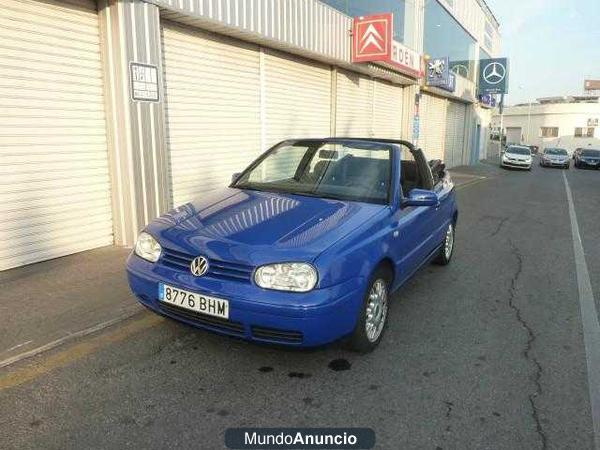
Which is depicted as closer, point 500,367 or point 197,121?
point 500,367

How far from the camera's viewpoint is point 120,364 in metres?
3.38

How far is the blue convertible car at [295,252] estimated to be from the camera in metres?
3.03

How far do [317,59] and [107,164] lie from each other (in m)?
6.37

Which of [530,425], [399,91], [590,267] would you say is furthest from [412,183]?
[399,91]

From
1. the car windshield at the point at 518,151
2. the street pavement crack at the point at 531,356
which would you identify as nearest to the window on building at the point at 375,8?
the street pavement crack at the point at 531,356

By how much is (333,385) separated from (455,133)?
Answer: 84.4 ft

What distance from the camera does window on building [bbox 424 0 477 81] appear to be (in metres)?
19.0

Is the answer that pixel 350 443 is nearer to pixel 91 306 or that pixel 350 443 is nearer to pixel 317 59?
pixel 91 306

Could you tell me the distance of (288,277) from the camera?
303cm

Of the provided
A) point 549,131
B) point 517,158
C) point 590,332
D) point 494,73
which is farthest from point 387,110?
point 549,131

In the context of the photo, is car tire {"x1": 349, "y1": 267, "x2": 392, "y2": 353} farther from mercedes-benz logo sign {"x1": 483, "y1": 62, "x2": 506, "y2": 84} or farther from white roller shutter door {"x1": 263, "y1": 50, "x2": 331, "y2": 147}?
mercedes-benz logo sign {"x1": 483, "y1": 62, "x2": 506, "y2": 84}

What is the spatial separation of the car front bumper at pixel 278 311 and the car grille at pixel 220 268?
0.04 metres

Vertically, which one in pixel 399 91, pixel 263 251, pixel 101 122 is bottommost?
pixel 263 251

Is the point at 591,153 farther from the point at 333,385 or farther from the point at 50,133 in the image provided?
the point at 333,385
